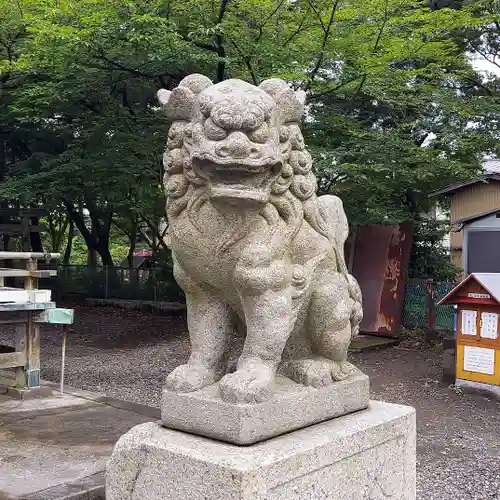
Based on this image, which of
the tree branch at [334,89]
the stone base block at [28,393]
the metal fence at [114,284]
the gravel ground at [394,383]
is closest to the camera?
the gravel ground at [394,383]

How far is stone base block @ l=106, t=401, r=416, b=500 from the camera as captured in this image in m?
2.43

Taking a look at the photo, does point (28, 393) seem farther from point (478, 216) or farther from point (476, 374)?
point (478, 216)

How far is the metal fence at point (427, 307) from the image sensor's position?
410 inches

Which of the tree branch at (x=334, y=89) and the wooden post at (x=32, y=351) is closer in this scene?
the wooden post at (x=32, y=351)

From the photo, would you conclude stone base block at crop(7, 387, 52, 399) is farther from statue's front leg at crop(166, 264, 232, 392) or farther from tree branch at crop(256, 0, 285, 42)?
tree branch at crop(256, 0, 285, 42)

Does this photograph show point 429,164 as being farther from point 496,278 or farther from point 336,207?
point 336,207

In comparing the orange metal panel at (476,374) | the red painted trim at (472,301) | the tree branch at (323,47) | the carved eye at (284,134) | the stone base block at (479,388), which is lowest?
the stone base block at (479,388)

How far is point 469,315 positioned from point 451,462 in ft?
8.93

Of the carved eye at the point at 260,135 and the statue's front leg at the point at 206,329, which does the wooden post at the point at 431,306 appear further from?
the carved eye at the point at 260,135

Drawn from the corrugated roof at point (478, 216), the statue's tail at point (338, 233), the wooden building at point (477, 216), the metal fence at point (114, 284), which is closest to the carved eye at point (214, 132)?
the statue's tail at point (338, 233)

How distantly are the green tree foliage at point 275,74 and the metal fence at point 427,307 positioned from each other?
4.80 feet

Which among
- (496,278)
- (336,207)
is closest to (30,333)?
(336,207)

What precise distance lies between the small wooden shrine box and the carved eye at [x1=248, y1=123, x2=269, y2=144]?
545 centimetres

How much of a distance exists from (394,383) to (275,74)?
4284mm
